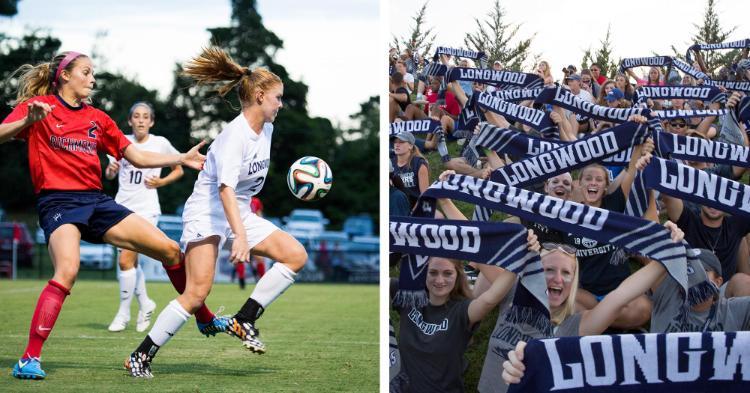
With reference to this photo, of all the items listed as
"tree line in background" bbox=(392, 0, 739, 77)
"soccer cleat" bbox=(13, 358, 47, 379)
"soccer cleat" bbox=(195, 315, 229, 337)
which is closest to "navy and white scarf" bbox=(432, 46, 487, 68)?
"tree line in background" bbox=(392, 0, 739, 77)

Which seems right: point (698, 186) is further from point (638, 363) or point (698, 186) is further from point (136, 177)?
point (136, 177)

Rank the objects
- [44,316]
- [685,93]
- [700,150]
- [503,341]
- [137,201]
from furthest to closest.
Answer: [685,93], [137,201], [700,150], [44,316], [503,341]

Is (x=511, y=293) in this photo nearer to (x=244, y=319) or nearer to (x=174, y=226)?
(x=244, y=319)

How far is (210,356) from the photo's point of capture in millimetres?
7660

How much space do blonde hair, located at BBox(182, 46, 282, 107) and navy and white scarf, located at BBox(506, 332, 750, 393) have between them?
10.7 ft

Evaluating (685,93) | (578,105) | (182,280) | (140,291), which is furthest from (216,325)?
(685,93)

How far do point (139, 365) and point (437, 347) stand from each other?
1.95 meters

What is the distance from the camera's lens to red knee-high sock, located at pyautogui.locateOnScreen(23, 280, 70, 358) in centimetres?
614

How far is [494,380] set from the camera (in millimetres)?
5418

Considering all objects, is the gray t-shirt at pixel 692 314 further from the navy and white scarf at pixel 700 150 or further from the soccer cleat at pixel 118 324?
the soccer cleat at pixel 118 324

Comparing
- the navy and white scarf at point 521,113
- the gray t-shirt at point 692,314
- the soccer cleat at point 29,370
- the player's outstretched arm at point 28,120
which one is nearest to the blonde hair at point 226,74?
the player's outstretched arm at point 28,120

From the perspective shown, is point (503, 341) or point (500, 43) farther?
point (500, 43)

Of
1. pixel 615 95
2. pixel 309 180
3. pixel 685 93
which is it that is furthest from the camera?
pixel 615 95

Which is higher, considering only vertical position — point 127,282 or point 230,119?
point 230,119
